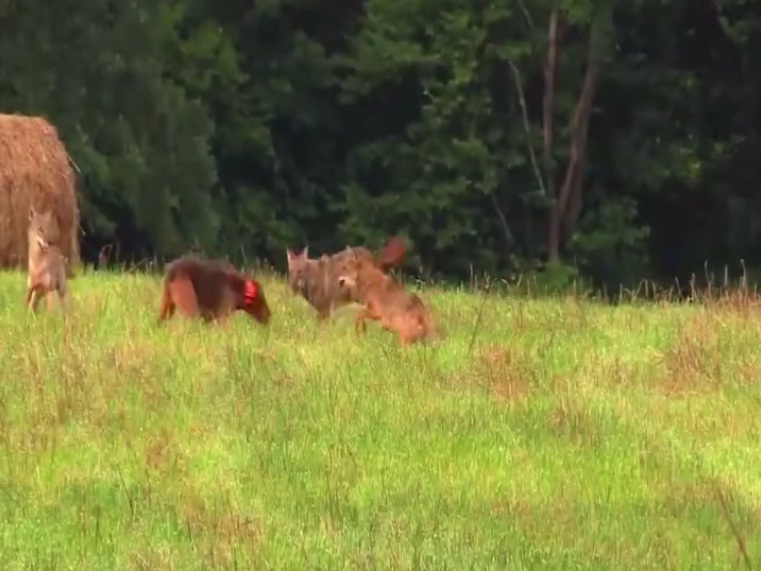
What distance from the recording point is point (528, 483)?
28.7ft

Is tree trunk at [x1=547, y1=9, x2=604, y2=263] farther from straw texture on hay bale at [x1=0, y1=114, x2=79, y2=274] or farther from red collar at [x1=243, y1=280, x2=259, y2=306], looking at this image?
red collar at [x1=243, y1=280, x2=259, y2=306]

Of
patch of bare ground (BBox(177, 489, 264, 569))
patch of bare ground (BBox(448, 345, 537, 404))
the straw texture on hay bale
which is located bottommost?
the straw texture on hay bale

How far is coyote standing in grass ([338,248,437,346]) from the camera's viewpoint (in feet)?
42.2

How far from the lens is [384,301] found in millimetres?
13375

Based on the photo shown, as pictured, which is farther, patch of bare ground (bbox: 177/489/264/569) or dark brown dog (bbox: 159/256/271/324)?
dark brown dog (bbox: 159/256/271/324)

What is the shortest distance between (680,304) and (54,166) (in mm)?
7873

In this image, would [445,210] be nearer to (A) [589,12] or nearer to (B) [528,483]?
(A) [589,12]

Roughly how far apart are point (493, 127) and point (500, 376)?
78.9 ft

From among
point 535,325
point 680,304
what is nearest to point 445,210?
point 680,304

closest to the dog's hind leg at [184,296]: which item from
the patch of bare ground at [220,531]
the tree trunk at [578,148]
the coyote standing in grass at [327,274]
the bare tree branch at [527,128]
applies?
the coyote standing in grass at [327,274]

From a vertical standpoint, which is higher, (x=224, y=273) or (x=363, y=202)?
(x=224, y=273)

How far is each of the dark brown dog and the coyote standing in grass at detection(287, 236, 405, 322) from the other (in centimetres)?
71

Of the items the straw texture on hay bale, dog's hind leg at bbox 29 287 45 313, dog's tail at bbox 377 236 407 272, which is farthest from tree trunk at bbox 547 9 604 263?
dog's hind leg at bbox 29 287 45 313

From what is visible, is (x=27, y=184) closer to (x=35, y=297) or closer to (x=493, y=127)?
(x=35, y=297)
